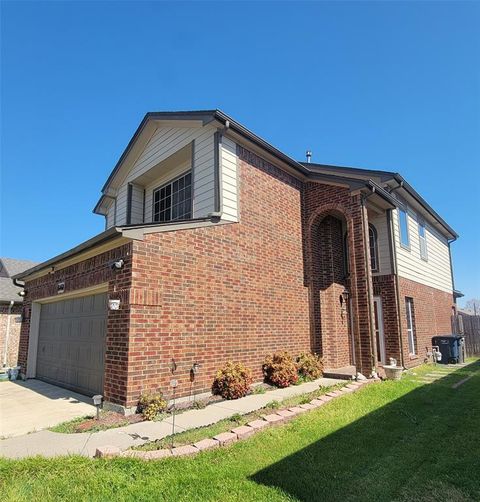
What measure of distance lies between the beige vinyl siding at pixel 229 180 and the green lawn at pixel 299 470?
5.07 metres

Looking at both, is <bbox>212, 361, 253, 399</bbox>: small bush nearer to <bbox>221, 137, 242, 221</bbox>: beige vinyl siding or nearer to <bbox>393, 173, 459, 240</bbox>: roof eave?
<bbox>221, 137, 242, 221</bbox>: beige vinyl siding

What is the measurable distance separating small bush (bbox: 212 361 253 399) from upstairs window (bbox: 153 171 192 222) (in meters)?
4.55

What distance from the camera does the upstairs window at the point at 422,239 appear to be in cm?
1528

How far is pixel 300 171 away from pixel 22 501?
10.3m

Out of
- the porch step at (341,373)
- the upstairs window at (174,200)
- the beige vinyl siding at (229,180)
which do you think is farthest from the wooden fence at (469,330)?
the upstairs window at (174,200)

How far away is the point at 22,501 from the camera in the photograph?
3.35 meters

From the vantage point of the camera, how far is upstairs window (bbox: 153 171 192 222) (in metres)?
10.8

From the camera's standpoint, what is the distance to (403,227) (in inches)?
531

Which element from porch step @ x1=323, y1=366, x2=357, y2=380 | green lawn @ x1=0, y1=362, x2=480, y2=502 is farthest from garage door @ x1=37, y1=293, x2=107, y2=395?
porch step @ x1=323, y1=366, x2=357, y2=380

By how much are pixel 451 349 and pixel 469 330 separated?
21.3ft

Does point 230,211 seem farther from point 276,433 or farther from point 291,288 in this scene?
point 276,433

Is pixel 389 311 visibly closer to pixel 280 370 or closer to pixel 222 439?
pixel 280 370

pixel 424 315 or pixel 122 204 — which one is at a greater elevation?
pixel 122 204

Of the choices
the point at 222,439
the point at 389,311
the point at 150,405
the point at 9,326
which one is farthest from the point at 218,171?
the point at 9,326
